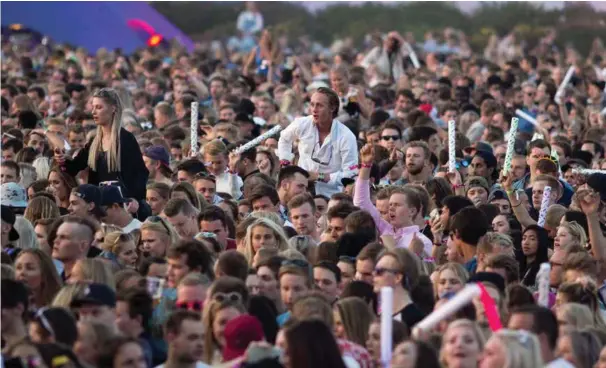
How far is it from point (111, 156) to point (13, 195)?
772mm

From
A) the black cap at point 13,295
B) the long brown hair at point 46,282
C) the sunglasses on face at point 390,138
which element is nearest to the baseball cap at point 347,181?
the sunglasses on face at point 390,138

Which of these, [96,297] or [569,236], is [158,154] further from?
[96,297]

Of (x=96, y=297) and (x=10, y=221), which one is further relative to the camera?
(x=10, y=221)

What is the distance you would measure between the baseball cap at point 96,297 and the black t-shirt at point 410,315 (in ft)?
5.22

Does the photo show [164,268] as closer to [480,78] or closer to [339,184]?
[339,184]

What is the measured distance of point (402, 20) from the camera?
181 feet

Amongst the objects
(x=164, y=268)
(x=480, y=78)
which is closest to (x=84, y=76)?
(x=480, y=78)

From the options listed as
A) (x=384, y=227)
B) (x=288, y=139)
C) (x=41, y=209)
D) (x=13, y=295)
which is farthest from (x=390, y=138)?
(x=13, y=295)

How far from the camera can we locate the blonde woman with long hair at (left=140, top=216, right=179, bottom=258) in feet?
42.0

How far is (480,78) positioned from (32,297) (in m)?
20.1

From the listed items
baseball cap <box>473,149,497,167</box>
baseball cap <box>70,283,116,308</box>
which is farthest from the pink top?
baseball cap <box>70,283,116,308</box>

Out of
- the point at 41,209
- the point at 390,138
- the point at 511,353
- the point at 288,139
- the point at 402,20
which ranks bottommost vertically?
the point at 511,353

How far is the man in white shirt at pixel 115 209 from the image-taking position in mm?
13688

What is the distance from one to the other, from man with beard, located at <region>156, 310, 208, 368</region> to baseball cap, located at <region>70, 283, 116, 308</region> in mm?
441
